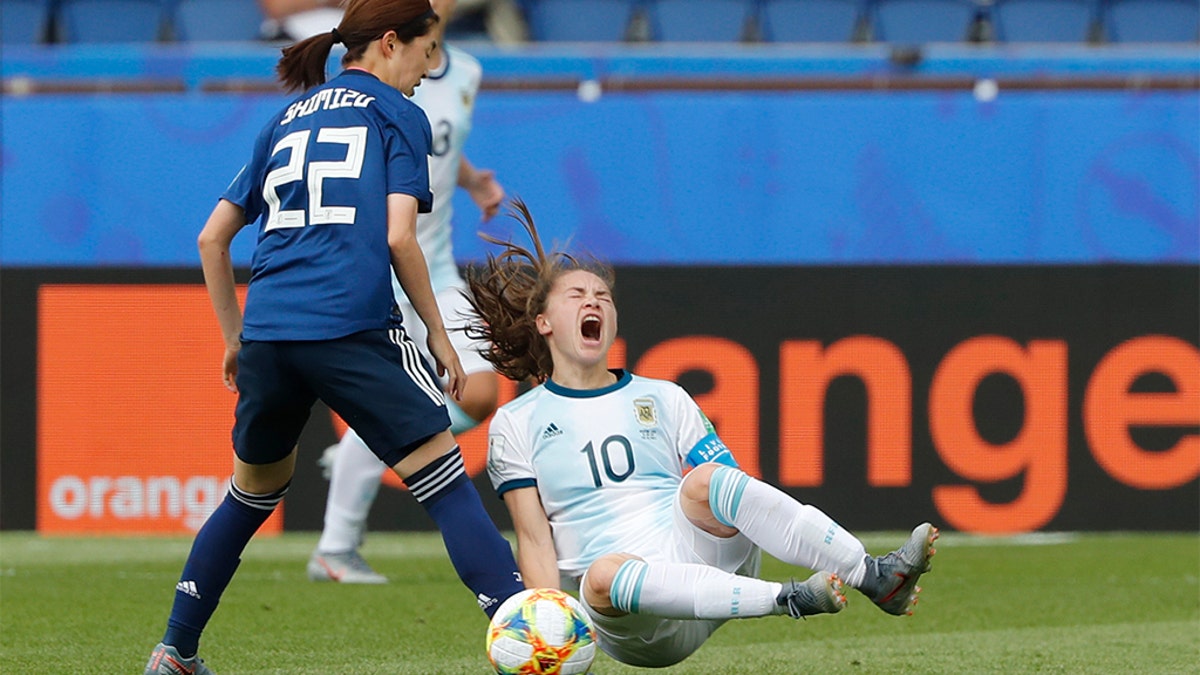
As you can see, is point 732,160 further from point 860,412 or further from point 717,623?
point 717,623

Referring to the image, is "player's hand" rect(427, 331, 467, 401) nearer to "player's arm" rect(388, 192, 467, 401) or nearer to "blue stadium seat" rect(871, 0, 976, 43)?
"player's arm" rect(388, 192, 467, 401)

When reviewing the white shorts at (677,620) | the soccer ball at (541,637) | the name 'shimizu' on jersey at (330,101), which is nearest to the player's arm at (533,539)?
the white shorts at (677,620)

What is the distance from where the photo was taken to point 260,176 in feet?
14.0

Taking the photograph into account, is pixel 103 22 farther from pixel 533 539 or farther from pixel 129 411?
pixel 533 539

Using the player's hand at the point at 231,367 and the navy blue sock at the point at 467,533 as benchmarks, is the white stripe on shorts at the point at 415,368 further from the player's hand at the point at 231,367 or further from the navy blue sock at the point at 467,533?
the player's hand at the point at 231,367

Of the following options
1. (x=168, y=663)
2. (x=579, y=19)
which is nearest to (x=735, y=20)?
(x=579, y=19)

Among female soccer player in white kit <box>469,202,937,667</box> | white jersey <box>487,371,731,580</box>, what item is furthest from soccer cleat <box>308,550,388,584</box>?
white jersey <box>487,371,731,580</box>

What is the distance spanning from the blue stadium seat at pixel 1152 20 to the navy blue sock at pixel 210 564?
29.8 ft

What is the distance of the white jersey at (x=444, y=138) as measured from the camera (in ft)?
22.5

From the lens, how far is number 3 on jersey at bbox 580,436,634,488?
433 cm

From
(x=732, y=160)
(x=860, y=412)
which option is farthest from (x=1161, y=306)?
(x=732, y=160)

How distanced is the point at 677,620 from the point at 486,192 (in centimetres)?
283

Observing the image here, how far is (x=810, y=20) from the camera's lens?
39.0ft

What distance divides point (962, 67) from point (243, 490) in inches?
297
